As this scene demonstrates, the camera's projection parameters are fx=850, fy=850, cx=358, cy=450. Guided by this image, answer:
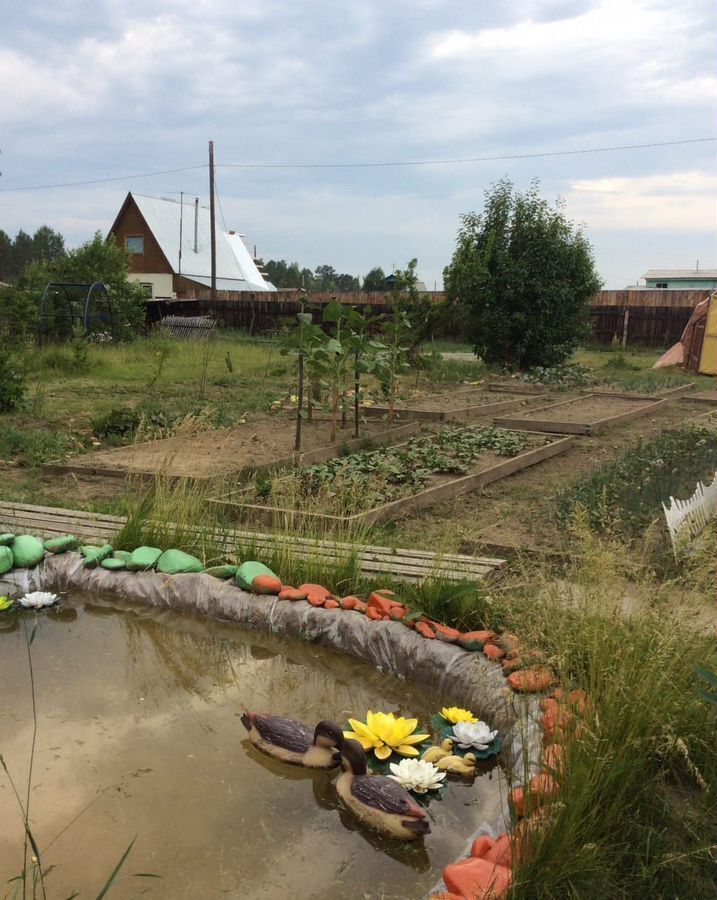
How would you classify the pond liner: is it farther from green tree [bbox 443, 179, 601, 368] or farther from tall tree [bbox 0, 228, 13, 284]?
tall tree [bbox 0, 228, 13, 284]

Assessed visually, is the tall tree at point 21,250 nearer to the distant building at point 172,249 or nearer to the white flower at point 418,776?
the distant building at point 172,249

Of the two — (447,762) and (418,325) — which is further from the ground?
(418,325)

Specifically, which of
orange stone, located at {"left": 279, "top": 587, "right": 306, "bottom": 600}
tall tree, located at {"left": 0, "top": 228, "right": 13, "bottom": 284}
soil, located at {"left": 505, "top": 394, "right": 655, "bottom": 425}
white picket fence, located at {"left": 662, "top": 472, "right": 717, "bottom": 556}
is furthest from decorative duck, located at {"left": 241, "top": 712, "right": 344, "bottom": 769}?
tall tree, located at {"left": 0, "top": 228, "right": 13, "bottom": 284}

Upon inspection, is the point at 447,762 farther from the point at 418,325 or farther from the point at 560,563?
the point at 418,325

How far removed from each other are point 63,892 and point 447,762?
3.82 feet

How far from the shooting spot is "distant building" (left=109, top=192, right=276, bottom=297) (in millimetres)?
37500

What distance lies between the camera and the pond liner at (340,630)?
285 cm

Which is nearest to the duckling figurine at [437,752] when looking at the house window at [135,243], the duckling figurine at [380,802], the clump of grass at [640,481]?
the duckling figurine at [380,802]

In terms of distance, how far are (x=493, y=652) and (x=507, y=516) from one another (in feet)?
8.90

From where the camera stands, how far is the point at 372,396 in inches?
478

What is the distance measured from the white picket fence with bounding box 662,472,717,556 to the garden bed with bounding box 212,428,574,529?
1551 mm

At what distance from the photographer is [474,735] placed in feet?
9.00

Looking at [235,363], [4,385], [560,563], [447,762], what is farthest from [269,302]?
[447,762]

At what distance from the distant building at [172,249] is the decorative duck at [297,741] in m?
35.0
